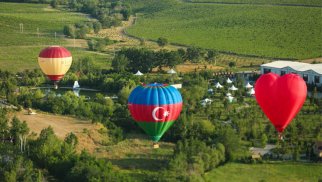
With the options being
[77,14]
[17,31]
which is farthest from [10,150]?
[77,14]

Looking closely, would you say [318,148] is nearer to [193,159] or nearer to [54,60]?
[193,159]

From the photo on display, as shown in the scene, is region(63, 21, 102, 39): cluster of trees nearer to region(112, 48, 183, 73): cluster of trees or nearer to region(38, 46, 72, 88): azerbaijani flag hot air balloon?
region(112, 48, 183, 73): cluster of trees

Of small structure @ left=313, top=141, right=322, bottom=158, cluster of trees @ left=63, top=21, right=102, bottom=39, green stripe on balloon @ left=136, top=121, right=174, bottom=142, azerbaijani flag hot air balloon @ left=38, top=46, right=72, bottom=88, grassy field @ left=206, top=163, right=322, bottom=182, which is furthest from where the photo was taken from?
cluster of trees @ left=63, top=21, right=102, bottom=39

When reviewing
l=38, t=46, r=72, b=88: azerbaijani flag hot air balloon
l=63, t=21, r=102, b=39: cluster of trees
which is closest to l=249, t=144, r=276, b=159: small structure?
l=38, t=46, r=72, b=88: azerbaijani flag hot air balloon

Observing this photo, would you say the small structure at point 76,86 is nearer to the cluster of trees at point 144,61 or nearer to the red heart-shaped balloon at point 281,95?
the cluster of trees at point 144,61

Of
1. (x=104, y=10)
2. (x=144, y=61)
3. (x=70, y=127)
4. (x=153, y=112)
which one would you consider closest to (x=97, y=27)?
(x=104, y=10)

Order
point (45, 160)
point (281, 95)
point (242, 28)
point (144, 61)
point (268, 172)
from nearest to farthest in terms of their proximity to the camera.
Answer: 1. point (281, 95)
2. point (45, 160)
3. point (268, 172)
4. point (144, 61)
5. point (242, 28)
